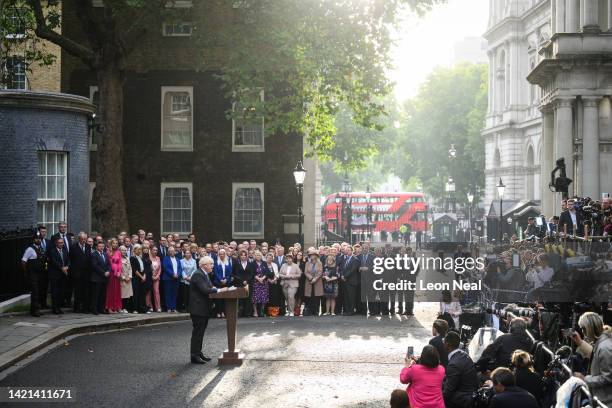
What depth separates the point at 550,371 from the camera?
11430mm

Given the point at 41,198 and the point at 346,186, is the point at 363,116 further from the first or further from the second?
the point at 346,186

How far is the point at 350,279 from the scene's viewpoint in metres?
27.5

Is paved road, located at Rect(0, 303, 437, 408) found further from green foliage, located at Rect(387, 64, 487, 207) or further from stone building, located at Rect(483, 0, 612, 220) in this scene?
green foliage, located at Rect(387, 64, 487, 207)

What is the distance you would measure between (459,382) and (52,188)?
18024 millimetres

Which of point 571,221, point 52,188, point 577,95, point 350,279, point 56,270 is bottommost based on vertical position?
point 350,279

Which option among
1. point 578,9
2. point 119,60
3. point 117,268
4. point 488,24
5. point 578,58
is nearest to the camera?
point 117,268

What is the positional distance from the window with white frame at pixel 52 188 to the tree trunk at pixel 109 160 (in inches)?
125

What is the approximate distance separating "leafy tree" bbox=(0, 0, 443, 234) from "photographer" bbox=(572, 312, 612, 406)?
2102 centimetres

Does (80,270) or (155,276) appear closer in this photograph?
(80,270)

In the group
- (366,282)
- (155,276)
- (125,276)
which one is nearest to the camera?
(125,276)

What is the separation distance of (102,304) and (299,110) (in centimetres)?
1320

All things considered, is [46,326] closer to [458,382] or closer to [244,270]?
[244,270]

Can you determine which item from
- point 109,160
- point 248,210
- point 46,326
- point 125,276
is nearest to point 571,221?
point 125,276

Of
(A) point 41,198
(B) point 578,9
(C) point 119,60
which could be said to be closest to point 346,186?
(B) point 578,9
